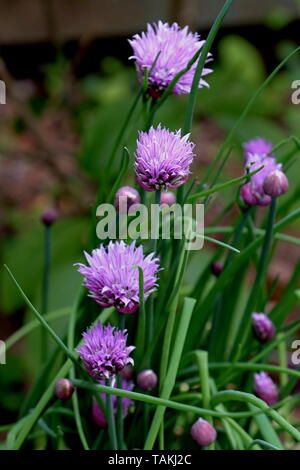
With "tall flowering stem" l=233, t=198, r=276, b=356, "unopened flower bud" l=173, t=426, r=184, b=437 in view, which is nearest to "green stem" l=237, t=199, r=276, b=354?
"tall flowering stem" l=233, t=198, r=276, b=356

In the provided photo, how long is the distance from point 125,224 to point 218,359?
194 mm

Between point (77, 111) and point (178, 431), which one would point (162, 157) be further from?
point (77, 111)

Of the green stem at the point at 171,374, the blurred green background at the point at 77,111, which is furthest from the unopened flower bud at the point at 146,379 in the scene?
the blurred green background at the point at 77,111

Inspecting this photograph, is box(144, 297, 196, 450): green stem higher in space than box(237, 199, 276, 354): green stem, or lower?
lower

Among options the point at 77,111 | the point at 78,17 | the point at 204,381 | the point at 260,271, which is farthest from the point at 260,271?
the point at 78,17

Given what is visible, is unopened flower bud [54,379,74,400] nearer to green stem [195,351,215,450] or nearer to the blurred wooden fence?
green stem [195,351,215,450]

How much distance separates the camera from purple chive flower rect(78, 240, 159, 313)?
395mm

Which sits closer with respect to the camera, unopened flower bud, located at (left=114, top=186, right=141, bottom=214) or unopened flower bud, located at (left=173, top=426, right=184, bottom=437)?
unopened flower bud, located at (left=114, top=186, right=141, bottom=214)

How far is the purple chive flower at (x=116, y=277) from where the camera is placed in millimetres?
395

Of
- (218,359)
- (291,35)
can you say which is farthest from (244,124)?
(291,35)

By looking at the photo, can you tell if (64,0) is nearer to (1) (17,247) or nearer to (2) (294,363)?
(1) (17,247)

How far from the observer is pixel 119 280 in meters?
0.40

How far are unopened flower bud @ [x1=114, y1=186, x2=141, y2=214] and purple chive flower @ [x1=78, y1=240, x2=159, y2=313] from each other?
0.09m

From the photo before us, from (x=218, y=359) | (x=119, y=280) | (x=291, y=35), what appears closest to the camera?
(x=119, y=280)
